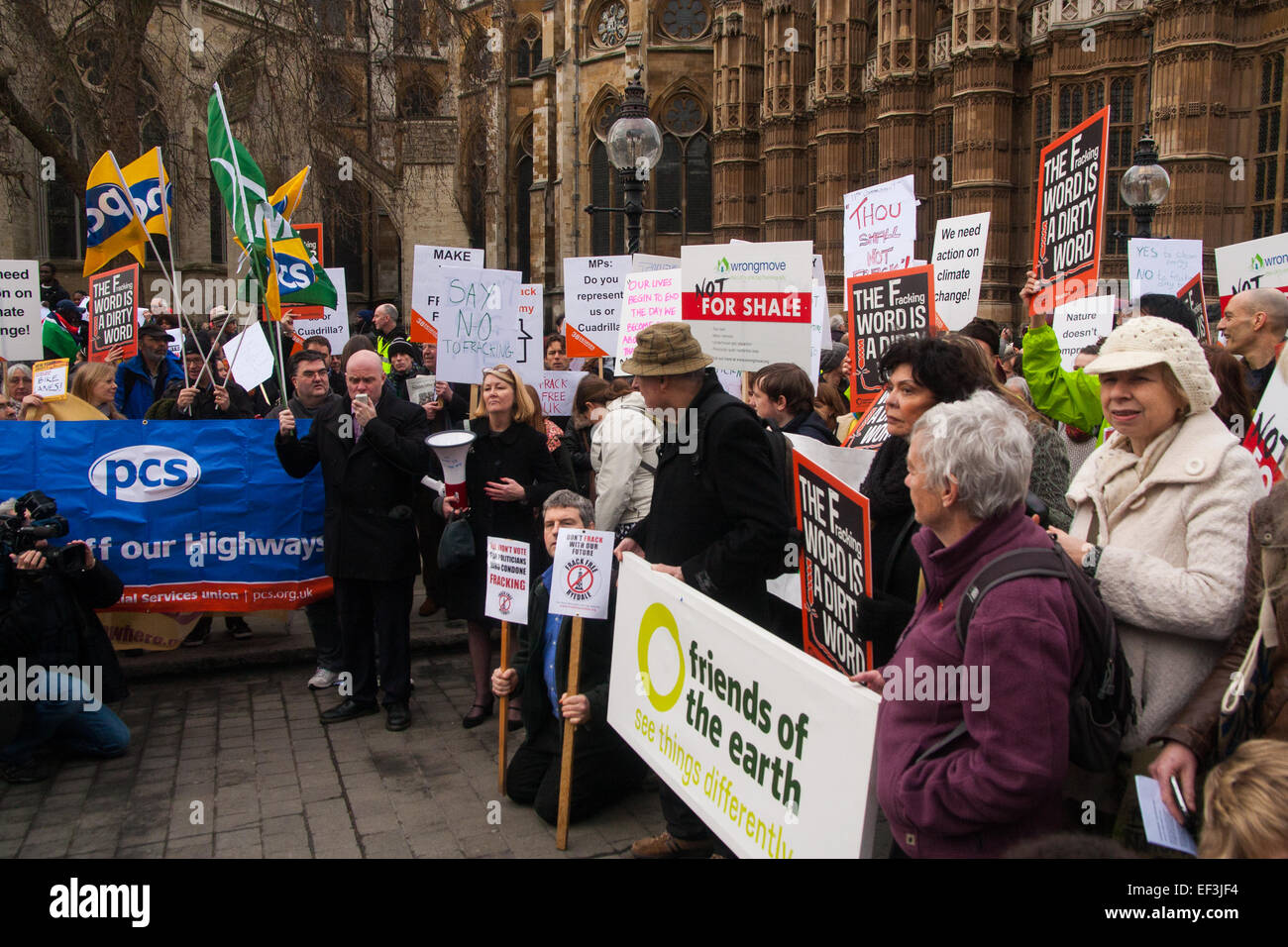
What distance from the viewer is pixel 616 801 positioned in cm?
497

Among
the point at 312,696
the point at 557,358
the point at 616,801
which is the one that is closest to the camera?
the point at 616,801

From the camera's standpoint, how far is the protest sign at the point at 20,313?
8.47 metres

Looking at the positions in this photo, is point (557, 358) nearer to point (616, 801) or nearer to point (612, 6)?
point (616, 801)

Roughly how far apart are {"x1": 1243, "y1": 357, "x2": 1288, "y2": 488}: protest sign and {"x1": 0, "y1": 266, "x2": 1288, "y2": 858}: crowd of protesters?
114 mm

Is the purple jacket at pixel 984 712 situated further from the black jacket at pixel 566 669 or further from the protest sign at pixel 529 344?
the protest sign at pixel 529 344

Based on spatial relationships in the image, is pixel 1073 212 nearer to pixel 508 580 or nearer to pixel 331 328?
pixel 508 580

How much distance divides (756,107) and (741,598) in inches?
1266

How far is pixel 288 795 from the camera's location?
4969mm

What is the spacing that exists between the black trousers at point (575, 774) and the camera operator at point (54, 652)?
89.8 inches

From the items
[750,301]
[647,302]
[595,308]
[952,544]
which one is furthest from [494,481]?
[952,544]

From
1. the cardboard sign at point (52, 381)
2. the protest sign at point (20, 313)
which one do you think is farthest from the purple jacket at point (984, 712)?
the protest sign at point (20, 313)

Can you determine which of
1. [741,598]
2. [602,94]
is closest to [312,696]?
[741,598]

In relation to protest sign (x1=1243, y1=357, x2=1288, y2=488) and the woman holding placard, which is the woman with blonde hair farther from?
protest sign (x1=1243, y1=357, x2=1288, y2=488)
